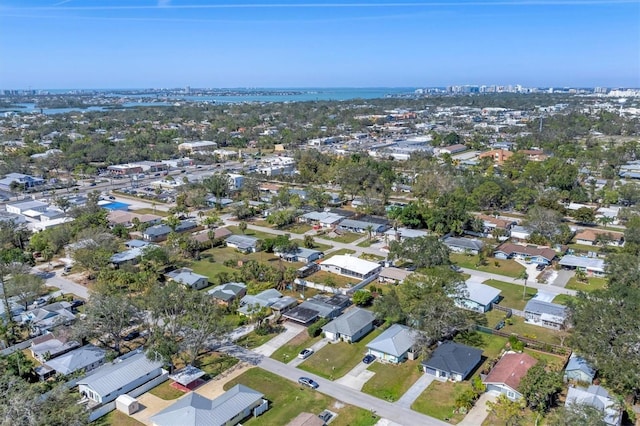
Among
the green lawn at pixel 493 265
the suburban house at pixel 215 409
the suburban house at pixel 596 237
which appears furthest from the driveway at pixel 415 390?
the suburban house at pixel 596 237

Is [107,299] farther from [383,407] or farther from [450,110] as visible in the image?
[450,110]

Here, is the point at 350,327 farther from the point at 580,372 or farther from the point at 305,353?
the point at 580,372

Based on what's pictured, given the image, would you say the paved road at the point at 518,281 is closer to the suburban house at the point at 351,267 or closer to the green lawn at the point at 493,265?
the green lawn at the point at 493,265

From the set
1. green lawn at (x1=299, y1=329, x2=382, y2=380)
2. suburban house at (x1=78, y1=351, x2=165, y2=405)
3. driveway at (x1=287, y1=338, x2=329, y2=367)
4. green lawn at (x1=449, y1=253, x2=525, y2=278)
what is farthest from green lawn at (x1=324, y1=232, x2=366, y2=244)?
suburban house at (x1=78, y1=351, x2=165, y2=405)

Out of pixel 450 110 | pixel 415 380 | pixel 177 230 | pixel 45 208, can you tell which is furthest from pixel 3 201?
pixel 450 110

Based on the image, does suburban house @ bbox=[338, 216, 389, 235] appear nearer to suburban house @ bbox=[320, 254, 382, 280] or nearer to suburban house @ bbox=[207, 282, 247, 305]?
suburban house @ bbox=[320, 254, 382, 280]
